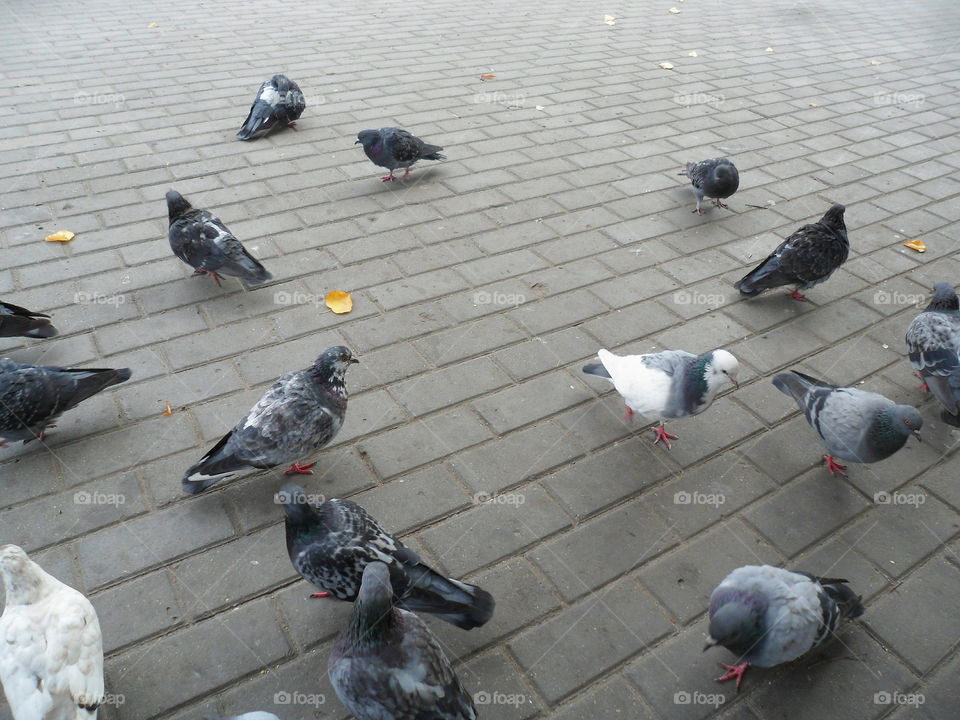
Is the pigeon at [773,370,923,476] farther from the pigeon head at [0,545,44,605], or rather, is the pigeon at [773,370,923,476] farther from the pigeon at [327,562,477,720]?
the pigeon head at [0,545,44,605]

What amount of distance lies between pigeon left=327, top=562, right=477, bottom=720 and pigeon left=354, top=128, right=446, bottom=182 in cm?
462

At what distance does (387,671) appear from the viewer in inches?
96.7

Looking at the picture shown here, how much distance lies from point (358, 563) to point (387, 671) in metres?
0.51

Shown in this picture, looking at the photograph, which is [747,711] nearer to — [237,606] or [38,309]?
[237,606]

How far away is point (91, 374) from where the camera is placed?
3.80m

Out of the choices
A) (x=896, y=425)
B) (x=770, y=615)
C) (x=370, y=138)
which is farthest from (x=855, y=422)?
(x=370, y=138)

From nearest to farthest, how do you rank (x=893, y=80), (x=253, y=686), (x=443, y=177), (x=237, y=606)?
(x=253, y=686) → (x=237, y=606) → (x=443, y=177) → (x=893, y=80)

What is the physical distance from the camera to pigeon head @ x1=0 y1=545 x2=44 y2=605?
104 inches

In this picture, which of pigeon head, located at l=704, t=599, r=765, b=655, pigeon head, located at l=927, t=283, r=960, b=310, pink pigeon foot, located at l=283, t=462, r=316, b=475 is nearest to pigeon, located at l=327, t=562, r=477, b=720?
pigeon head, located at l=704, t=599, r=765, b=655

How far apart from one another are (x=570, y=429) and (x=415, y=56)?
25.8 feet

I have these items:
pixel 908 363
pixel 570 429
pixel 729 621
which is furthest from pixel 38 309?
pixel 908 363

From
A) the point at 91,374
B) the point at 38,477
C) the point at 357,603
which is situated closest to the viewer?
the point at 357,603

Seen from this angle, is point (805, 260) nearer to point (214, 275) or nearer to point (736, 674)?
point (736, 674)

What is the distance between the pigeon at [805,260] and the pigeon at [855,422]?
1311mm
